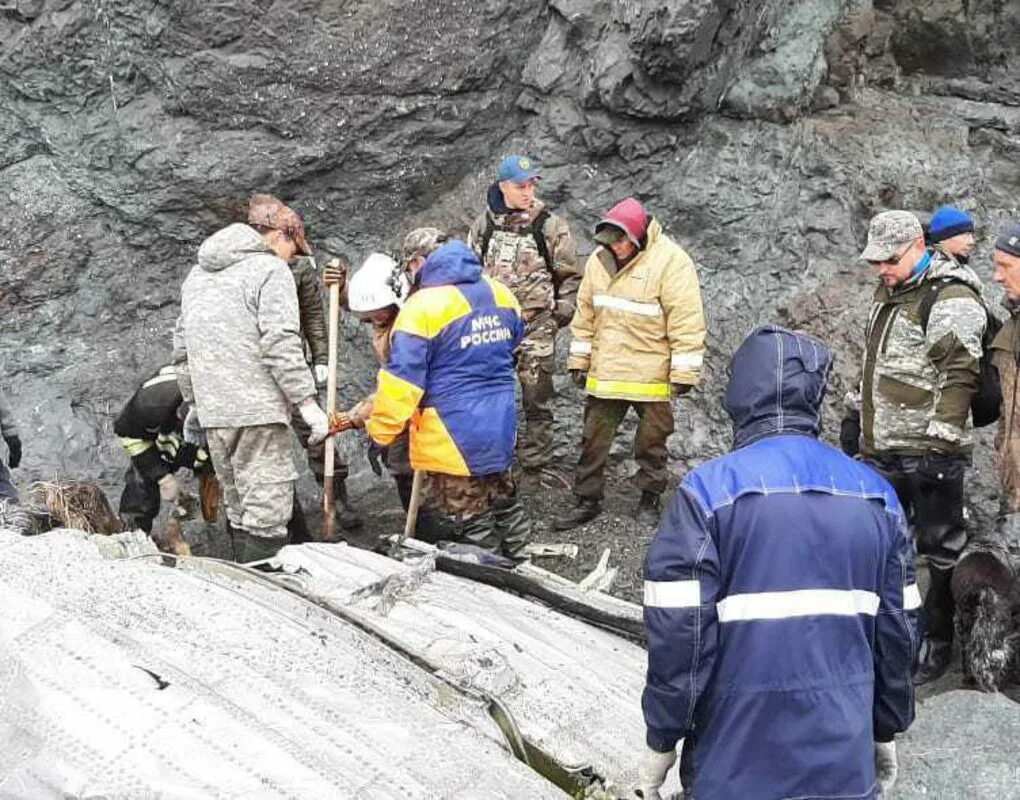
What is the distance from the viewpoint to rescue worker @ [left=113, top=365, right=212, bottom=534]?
19.4 feet

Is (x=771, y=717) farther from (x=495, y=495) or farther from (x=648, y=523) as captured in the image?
Result: (x=648, y=523)

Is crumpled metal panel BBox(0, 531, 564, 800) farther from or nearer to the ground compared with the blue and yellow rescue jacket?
nearer to the ground

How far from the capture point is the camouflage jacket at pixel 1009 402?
14.6 ft

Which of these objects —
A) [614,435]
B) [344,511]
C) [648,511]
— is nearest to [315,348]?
[344,511]

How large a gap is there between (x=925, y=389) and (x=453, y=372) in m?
2.19

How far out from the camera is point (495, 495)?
17.9 ft

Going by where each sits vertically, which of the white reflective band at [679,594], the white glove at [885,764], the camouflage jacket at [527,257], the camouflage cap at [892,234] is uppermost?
the camouflage cap at [892,234]

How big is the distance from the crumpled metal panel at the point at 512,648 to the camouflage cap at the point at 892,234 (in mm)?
2171

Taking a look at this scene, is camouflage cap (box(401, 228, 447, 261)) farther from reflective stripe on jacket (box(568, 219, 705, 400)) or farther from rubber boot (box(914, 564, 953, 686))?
rubber boot (box(914, 564, 953, 686))

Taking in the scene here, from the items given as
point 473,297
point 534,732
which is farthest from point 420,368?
point 534,732

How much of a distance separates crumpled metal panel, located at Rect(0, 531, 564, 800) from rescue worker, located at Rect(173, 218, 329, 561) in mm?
1864

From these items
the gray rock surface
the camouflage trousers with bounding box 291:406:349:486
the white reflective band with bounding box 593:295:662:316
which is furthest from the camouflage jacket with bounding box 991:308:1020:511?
the camouflage trousers with bounding box 291:406:349:486

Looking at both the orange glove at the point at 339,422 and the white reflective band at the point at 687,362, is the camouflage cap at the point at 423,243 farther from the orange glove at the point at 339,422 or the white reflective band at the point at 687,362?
the white reflective band at the point at 687,362

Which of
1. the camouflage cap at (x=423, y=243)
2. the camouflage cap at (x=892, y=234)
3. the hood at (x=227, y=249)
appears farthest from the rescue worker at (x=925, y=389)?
the hood at (x=227, y=249)
